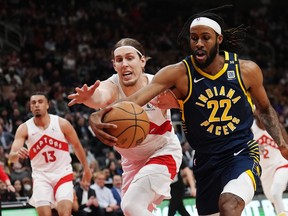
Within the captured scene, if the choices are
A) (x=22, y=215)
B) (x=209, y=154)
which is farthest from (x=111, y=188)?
(x=209, y=154)

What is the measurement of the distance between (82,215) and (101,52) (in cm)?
1079

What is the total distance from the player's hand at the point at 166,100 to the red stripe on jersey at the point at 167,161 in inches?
23.2

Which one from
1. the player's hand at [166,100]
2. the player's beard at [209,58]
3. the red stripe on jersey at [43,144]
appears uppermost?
the player's beard at [209,58]

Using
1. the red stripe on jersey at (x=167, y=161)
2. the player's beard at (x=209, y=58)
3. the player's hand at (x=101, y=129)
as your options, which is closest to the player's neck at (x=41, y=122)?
the red stripe on jersey at (x=167, y=161)

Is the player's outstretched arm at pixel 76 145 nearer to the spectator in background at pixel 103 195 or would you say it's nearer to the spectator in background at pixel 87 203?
the spectator in background at pixel 87 203

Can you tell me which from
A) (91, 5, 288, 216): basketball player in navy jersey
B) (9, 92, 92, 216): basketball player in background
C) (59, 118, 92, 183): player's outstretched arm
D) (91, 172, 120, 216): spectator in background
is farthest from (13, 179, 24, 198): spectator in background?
(91, 5, 288, 216): basketball player in navy jersey

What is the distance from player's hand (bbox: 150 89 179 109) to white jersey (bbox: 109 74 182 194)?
32 cm

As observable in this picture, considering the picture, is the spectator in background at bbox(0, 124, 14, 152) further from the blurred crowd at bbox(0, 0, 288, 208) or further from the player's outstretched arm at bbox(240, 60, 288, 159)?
the player's outstretched arm at bbox(240, 60, 288, 159)

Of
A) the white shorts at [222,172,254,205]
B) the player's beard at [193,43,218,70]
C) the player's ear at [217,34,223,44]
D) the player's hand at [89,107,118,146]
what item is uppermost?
the player's ear at [217,34,223,44]

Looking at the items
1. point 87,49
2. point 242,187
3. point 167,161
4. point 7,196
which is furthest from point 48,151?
point 87,49

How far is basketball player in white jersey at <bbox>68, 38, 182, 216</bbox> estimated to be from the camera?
238 inches

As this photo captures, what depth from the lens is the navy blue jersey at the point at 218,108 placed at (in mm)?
5379

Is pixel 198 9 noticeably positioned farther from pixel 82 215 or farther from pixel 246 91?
pixel 246 91

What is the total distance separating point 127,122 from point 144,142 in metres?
1.47
